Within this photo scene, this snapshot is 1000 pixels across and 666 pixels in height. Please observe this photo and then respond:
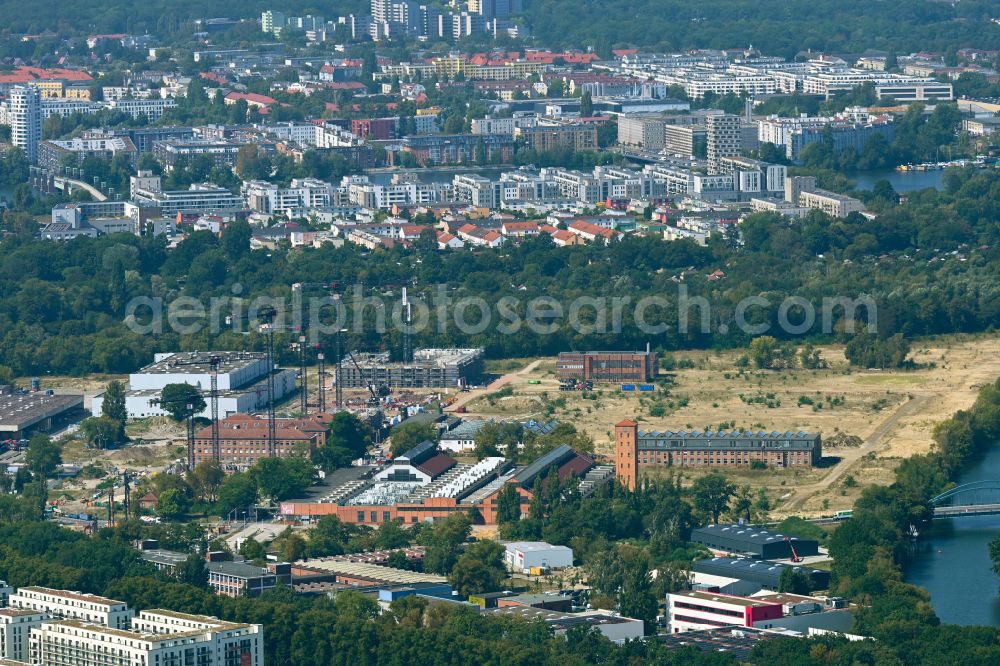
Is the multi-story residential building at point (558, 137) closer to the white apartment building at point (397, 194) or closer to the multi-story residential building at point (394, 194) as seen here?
the multi-story residential building at point (394, 194)

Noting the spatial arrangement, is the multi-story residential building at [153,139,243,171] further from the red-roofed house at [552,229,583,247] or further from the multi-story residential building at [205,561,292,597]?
the multi-story residential building at [205,561,292,597]

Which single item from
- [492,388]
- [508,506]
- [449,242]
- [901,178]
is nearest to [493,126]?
[901,178]

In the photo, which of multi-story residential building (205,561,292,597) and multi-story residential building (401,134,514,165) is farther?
multi-story residential building (401,134,514,165)

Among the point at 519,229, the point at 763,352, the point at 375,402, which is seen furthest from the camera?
the point at 519,229

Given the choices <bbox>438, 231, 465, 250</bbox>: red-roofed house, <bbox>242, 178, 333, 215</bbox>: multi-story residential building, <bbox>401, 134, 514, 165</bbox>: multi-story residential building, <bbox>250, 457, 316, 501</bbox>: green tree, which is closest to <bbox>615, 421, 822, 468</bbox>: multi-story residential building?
<bbox>250, 457, 316, 501</bbox>: green tree

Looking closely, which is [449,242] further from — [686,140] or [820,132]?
[820,132]

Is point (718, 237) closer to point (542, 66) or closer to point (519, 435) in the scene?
point (519, 435)

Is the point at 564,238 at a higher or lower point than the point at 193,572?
lower
